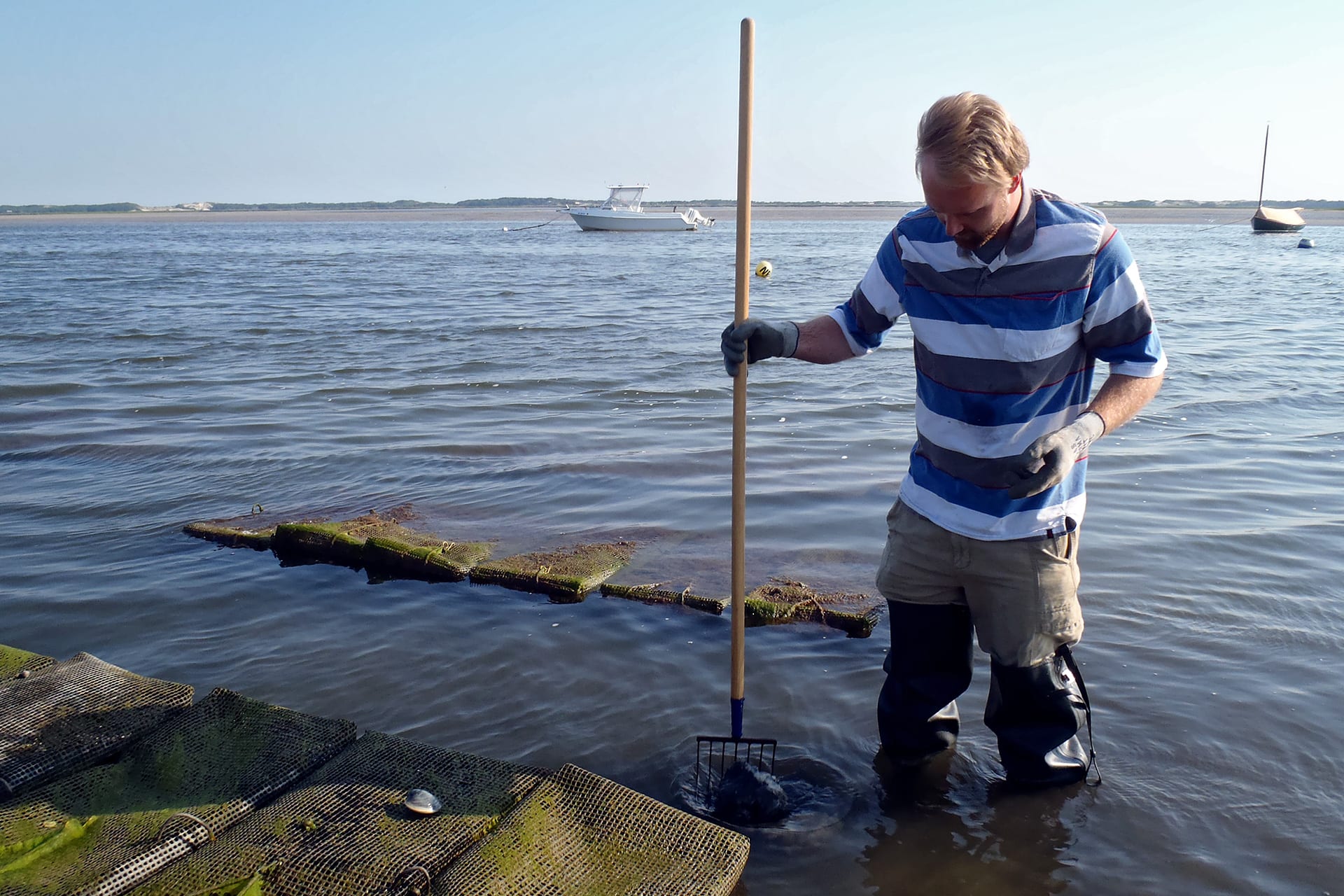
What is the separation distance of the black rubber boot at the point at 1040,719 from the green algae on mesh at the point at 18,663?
3580 millimetres

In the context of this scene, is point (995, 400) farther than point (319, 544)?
No

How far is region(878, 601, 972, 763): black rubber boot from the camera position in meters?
3.47

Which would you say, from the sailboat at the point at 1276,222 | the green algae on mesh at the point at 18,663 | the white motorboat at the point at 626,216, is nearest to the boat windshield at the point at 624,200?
the white motorboat at the point at 626,216

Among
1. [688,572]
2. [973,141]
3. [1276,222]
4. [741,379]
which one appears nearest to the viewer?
[973,141]

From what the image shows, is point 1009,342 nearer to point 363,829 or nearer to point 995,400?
point 995,400

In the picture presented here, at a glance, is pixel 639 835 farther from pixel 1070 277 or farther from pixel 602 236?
pixel 602 236

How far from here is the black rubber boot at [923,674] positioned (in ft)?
11.4

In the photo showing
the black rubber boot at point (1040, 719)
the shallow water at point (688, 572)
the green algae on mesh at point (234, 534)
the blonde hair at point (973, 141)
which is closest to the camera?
the blonde hair at point (973, 141)

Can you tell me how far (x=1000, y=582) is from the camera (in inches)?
125

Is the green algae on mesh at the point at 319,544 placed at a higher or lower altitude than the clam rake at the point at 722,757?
higher

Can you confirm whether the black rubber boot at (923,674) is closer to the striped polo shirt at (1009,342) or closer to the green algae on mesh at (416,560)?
the striped polo shirt at (1009,342)

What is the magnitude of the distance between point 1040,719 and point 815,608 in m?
1.87

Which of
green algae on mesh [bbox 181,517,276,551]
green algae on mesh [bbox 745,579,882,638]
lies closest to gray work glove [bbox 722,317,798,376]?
green algae on mesh [bbox 745,579,882,638]

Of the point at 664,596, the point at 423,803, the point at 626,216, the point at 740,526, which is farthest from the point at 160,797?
the point at 626,216
